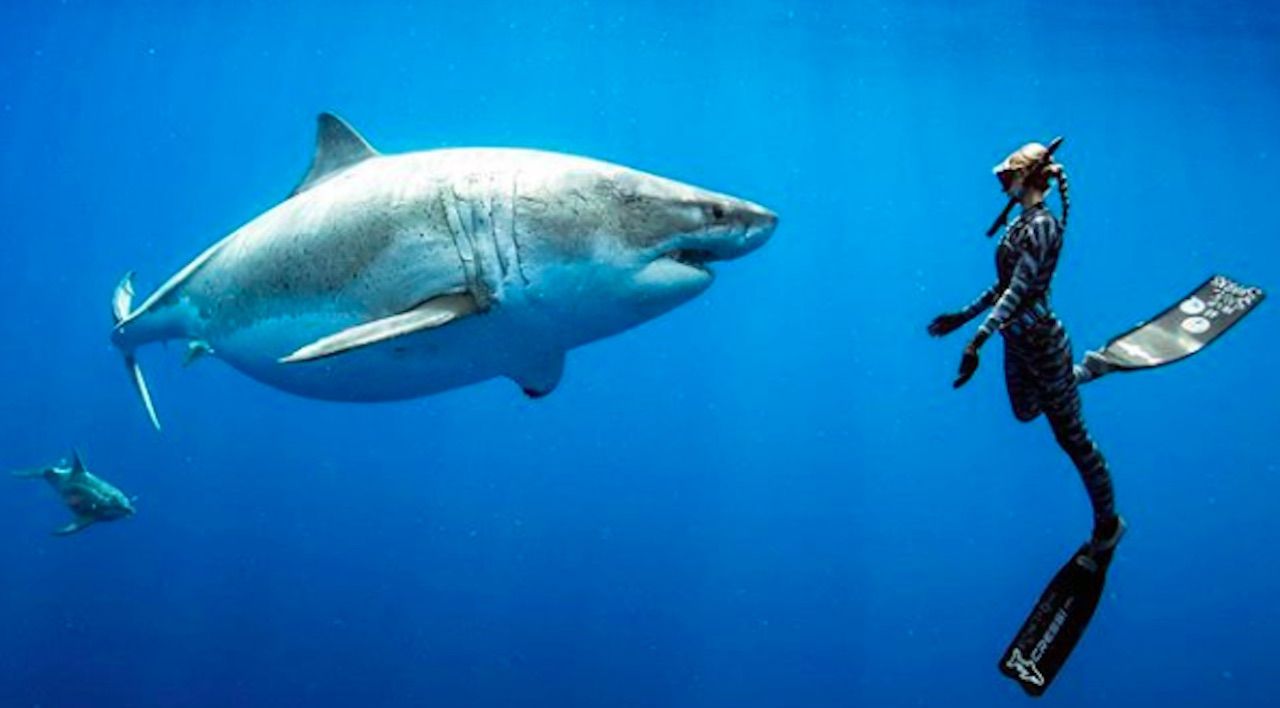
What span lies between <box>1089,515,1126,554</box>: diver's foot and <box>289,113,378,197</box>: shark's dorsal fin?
17.3ft

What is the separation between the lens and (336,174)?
20.3 ft

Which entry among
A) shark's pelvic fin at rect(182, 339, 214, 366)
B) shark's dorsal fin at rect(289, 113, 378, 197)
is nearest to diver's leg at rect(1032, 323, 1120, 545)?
shark's dorsal fin at rect(289, 113, 378, 197)

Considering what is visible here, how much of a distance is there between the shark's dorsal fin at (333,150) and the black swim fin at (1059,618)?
526 cm

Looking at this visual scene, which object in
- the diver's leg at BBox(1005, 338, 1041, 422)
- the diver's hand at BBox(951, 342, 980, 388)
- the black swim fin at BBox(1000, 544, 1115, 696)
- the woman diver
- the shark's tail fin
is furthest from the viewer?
the shark's tail fin

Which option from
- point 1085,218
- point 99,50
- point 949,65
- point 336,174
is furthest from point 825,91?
point 1085,218

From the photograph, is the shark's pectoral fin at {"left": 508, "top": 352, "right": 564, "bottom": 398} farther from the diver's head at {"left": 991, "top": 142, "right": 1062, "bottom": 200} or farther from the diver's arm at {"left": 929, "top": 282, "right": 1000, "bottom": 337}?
the diver's head at {"left": 991, "top": 142, "right": 1062, "bottom": 200}

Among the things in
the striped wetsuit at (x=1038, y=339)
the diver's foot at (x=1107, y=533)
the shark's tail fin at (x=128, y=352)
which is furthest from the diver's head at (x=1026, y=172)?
the shark's tail fin at (x=128, y=352)

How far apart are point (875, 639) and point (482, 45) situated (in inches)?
1130

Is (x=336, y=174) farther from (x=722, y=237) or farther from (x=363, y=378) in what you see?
(x=722, y=237)

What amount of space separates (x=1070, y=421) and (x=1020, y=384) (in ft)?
1.08

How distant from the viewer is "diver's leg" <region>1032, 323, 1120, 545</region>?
16.0ft

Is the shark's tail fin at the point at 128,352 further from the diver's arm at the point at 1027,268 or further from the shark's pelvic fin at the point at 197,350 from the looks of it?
the diver's arm at the point at 1027,268

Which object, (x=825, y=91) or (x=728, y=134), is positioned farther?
(x=728, y=134)

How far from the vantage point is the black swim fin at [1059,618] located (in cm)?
527
